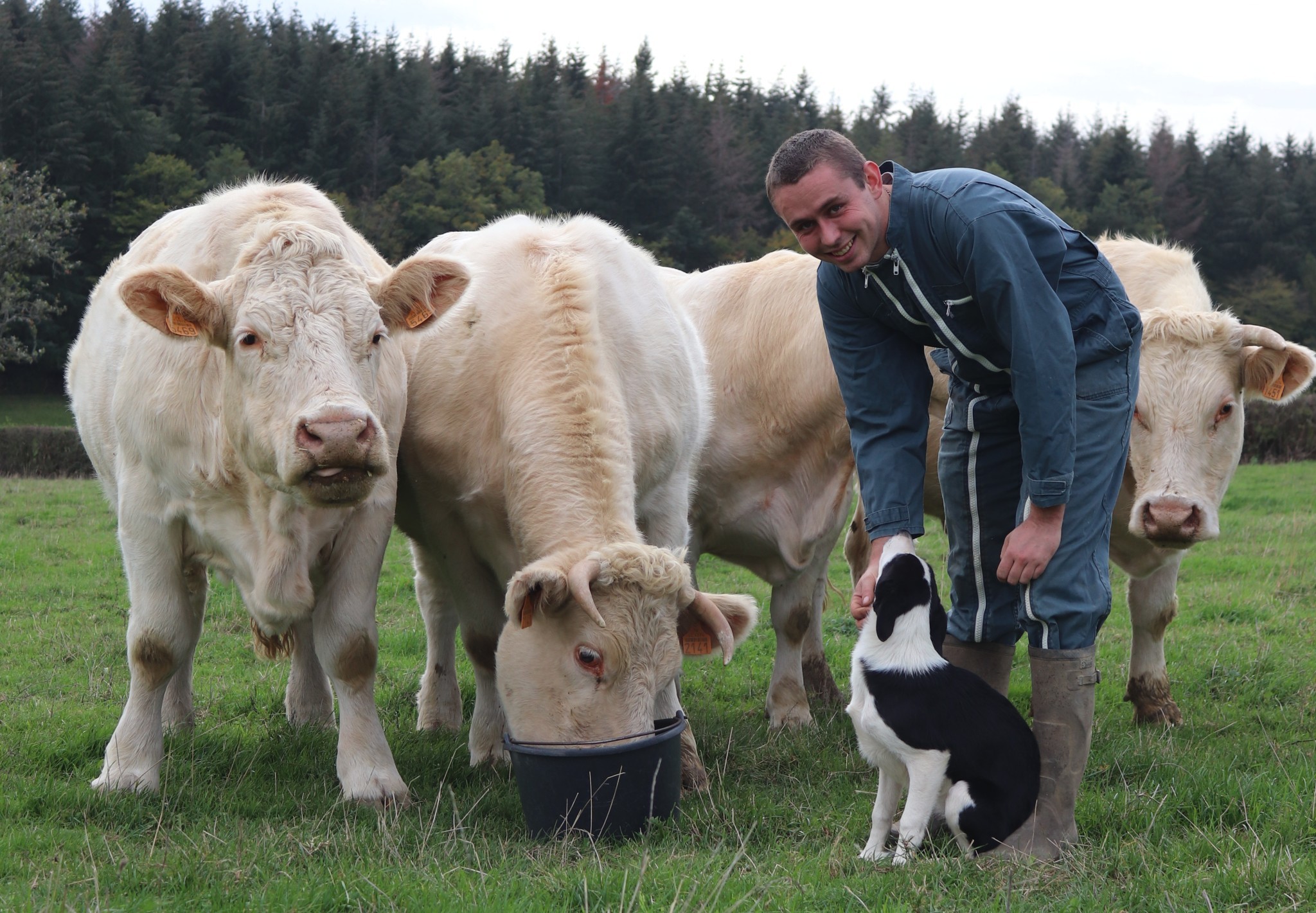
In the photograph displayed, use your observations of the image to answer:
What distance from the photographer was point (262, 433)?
13.8ft

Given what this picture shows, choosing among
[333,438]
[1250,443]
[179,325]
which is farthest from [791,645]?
[1250,443]

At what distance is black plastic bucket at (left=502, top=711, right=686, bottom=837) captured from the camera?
3949 mm

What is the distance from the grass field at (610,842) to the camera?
3.32 meters

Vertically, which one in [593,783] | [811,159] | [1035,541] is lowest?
[593,783]

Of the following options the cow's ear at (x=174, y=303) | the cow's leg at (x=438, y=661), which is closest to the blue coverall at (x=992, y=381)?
the cow's ear at (x=174, y=303)

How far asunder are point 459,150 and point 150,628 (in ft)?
172

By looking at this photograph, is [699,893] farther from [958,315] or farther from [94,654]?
[94,654]

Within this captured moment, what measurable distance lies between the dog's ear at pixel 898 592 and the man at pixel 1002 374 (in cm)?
19

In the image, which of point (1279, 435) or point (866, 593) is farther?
point (1279, 435)

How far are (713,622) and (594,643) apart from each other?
51 cm

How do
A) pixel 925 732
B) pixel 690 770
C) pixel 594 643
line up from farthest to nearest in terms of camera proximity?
pixel 690 770
pixel 594 643
pixel 925 732

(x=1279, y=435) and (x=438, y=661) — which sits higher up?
(x=438, y=661)

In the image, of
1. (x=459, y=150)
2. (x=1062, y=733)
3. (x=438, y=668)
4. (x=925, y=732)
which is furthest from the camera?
(x=459, y=150)

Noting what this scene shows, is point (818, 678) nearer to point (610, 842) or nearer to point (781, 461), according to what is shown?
point (781, 461)
